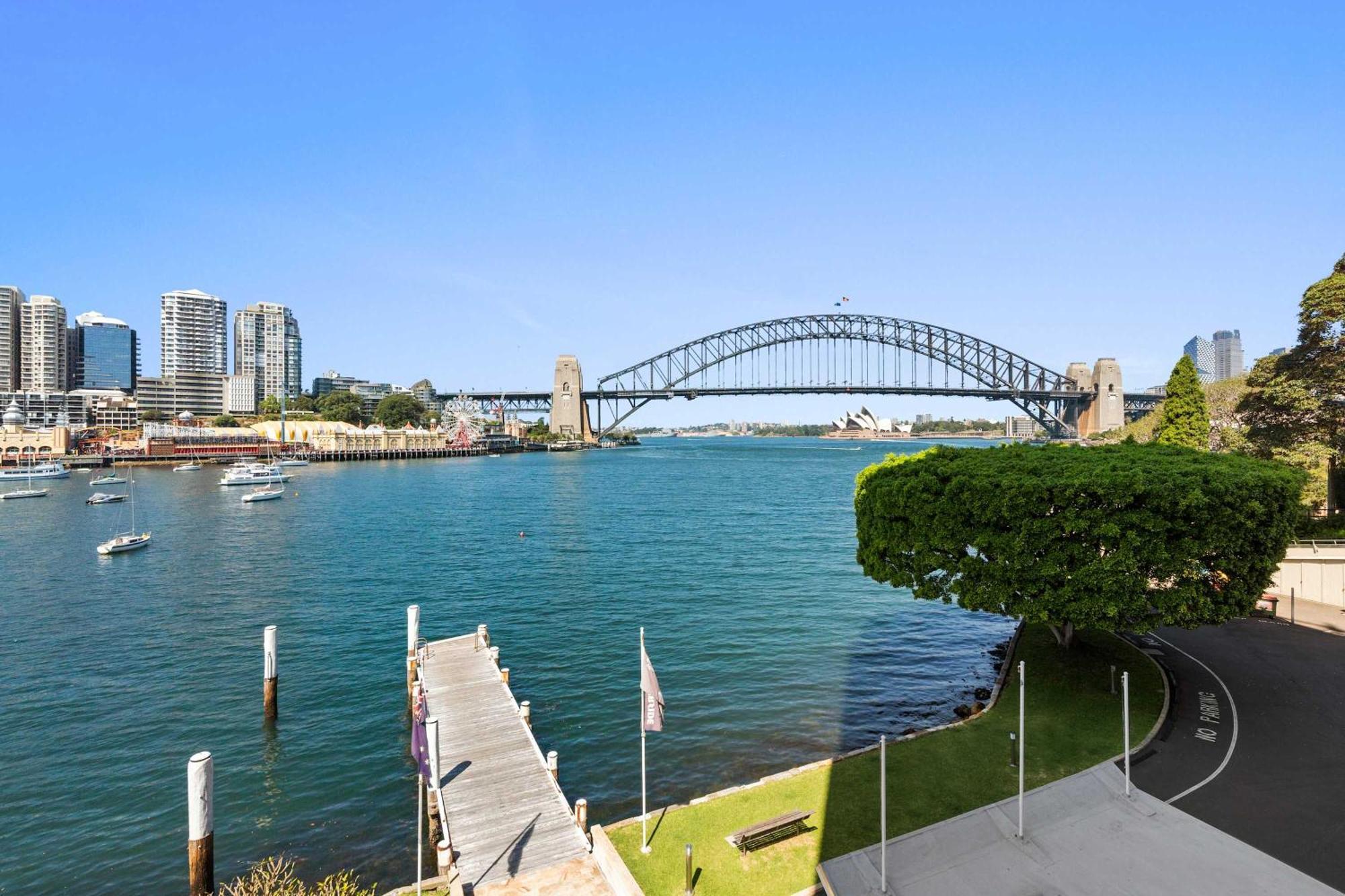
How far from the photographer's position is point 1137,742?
18219 millimetres

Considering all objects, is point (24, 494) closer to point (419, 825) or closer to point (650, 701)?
point (419, 825)

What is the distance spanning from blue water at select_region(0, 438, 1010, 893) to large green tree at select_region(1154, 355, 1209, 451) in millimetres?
22750

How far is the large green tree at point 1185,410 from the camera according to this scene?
1828 inches

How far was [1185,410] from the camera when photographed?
46.9 meters

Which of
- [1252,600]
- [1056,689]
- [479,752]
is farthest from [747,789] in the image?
[1252,600]

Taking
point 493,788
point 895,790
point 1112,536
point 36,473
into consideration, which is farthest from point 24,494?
point 1112,536

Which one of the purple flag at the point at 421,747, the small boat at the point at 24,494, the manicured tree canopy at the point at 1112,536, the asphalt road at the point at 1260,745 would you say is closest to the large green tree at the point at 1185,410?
the asphalt road at the point at 1260,745

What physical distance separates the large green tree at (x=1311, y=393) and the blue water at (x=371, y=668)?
20008 mm

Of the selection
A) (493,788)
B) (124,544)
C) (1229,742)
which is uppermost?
(124,544)

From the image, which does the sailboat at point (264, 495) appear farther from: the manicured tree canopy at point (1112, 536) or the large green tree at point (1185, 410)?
the large green tree at point (1185, 410)

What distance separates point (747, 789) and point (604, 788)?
14.0 feet

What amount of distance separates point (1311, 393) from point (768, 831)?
134ft

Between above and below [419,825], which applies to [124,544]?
below

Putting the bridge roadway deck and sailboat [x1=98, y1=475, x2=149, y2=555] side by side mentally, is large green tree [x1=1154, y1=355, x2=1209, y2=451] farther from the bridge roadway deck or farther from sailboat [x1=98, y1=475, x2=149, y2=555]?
sailboat [x1=98, y1=475, x2=149, y2=555]
